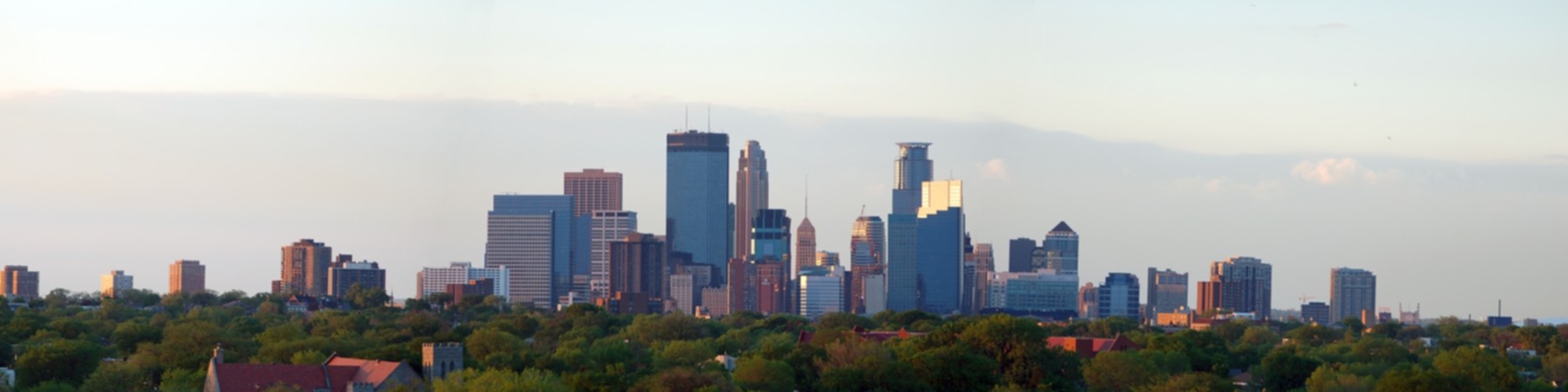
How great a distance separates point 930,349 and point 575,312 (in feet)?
271

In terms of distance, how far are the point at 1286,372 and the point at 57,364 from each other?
54.4m

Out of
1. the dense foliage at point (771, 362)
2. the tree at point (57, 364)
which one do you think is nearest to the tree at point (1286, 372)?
the dense foliage at point (771, 362)

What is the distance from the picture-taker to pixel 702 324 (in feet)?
577

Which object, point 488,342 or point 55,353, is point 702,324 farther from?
point 55,353

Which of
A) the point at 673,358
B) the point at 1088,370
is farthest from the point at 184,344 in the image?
the point at 1088,370

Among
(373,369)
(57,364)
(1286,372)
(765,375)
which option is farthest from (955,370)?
(57,364)

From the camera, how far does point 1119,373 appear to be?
100500 mm

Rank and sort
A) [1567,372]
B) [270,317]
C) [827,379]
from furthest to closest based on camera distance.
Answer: [270,317]
[1567,372]
[827,379]

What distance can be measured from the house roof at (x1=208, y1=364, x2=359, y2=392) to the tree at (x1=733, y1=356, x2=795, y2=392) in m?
16.1

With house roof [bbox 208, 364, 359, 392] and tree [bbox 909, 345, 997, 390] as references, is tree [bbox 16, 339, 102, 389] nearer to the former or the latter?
house roof [bbox 208, 364, 359, 392]

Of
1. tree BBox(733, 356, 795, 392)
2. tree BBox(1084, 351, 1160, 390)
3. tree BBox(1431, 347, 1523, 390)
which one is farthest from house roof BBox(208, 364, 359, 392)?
tree BBox(1431, 347, 1523, 390)

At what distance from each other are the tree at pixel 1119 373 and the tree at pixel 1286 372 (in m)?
9.30

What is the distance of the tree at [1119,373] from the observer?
9875cm

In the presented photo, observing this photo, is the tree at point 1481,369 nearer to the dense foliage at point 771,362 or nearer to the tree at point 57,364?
the dense foliage at point 771,362
